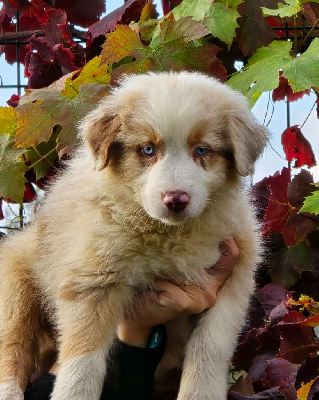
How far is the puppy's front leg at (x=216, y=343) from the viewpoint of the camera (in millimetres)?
2725

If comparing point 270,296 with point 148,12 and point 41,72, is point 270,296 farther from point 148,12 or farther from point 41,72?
point 41,72

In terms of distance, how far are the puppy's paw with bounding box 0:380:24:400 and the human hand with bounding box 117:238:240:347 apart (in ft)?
1.45

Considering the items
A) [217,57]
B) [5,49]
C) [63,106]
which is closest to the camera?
[63,106]

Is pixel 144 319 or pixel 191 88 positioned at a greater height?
pixel 191 88

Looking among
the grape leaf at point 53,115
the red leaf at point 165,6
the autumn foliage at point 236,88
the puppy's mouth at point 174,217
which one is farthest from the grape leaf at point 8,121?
the puppy's mouth at point 174,217

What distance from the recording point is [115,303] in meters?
2.78

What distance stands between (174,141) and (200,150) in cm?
12

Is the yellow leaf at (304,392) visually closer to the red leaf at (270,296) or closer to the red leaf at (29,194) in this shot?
the red leaf at (270,296)

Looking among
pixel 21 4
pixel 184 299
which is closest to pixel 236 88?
pixel 184 299

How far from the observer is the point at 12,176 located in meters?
3.44

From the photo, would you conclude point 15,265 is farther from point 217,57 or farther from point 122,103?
point 217,57

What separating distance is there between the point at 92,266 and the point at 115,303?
161 millimetres

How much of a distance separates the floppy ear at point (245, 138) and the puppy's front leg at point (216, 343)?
17.0 inches

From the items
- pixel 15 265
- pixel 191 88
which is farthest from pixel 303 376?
pixel 15 265
